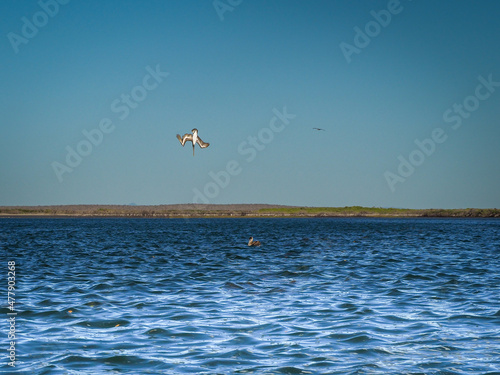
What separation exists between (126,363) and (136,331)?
7.47ft

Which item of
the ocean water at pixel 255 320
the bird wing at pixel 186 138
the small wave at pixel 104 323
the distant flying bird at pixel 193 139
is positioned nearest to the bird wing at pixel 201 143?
the distant flying bird at pixel 193 139

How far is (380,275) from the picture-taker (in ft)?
72.1

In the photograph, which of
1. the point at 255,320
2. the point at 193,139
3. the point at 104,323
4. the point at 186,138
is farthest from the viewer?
the point at 186,138

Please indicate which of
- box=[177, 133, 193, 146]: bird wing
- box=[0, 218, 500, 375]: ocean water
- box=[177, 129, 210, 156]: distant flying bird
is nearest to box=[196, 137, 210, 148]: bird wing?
box=[177, 129, 210, 156]: distant flying bird

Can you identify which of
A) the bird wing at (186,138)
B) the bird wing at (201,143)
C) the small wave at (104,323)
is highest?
the bird wing at (186,138)

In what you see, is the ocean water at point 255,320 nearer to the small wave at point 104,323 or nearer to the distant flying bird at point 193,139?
the small wave at point 104,323

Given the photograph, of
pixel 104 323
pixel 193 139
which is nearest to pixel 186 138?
pixel 193 139

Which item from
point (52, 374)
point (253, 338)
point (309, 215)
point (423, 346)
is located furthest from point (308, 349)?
point (309, 215)

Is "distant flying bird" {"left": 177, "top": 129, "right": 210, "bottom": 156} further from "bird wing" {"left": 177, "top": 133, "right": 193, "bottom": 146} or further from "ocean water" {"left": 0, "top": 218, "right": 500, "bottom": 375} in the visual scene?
"ocean water" {"left": 0, "top": 218, "right": 500, "bottom": 375}

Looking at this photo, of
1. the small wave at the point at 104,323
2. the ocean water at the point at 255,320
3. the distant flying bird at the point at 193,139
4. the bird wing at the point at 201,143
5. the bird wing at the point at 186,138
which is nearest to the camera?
the ocean water at the point at 255,320

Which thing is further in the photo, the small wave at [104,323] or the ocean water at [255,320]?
the small wave at [104,323]

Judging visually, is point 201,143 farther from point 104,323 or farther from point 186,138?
point 104,323

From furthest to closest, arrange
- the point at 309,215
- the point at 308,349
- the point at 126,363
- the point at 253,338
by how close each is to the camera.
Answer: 1. the point at 309,215
2. the point at 253,338
3. the point at 308,349
4. the point at 126,363

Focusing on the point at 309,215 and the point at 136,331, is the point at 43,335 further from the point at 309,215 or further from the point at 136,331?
the point at 309,215
